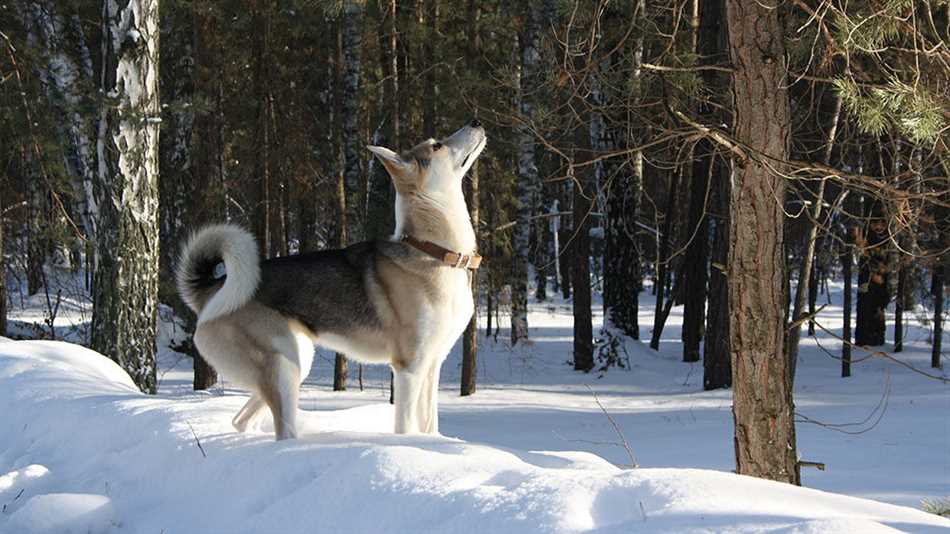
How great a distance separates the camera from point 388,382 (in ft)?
58.5

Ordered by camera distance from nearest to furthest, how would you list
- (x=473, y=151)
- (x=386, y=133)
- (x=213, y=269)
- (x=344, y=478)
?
(x=344, y=478) < (x=213, y=269) < (x=473, y=151) < (x=386, y=133)

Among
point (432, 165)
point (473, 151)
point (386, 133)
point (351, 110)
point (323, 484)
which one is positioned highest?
point (386, 133)

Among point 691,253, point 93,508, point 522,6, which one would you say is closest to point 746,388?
point 93,508

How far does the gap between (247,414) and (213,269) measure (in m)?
0.85

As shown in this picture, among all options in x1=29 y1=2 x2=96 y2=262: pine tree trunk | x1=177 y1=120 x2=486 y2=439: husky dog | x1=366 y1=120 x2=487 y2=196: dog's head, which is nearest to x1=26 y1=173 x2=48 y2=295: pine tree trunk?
x1=29 y1=2 x2=96 y2=262: pine tree trunk

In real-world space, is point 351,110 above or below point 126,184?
above

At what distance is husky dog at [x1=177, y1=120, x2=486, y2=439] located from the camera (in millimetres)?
4926

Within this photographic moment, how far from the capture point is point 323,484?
3688mm

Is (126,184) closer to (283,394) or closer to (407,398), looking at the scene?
(283,394)

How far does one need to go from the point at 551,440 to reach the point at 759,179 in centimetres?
667

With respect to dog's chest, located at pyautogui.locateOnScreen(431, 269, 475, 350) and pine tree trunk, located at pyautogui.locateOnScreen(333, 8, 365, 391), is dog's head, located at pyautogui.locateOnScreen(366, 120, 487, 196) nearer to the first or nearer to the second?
dog's chest, located at pyautogui.locateOnScreen(431, 269, 475, 350)

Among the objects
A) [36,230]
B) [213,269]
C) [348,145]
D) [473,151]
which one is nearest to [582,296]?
[348,145]

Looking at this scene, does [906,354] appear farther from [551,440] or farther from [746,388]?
[746,388]

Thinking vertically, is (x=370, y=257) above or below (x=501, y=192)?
below
